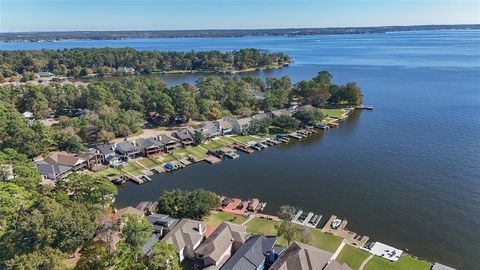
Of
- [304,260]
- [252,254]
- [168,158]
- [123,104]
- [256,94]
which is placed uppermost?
[256,94]

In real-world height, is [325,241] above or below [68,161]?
below

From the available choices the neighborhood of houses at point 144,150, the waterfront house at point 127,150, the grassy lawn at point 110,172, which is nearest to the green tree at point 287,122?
the neighborhood of houses at point 144,150

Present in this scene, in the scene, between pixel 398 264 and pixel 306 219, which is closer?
pixel 398 264

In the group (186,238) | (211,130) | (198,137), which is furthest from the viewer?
(211,130)

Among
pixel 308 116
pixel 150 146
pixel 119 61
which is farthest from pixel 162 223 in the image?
pixel 119 61

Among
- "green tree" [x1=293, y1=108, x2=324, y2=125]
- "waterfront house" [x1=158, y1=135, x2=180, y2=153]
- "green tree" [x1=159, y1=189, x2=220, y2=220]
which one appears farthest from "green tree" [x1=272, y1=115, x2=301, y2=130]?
"green tree" [x1=159, y1=189, x2=220, y2=220]

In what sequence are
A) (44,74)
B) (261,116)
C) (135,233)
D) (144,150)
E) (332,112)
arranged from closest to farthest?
(135,233) → (144,150) → (261,116) → (332,112) → (44,74)

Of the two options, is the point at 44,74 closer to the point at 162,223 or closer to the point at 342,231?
the point at 162,223
